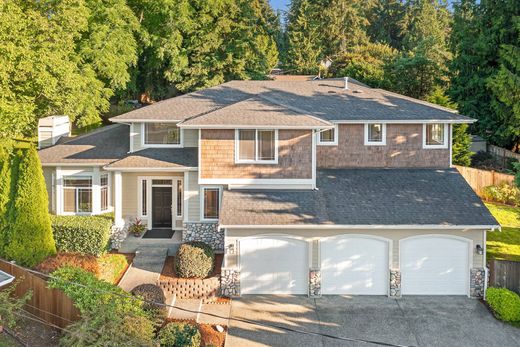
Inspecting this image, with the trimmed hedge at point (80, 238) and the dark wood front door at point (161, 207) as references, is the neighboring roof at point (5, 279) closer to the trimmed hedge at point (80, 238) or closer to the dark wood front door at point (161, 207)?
the trimmed hedge at point (80, 238)

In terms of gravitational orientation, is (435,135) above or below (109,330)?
above

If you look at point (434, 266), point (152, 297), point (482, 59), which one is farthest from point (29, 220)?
point (482, 59)

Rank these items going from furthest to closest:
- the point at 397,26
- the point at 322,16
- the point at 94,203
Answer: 1. the point at 397,26
2. the point at 322,16
3. the point at 94,203

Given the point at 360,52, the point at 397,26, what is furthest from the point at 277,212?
the point at 397,26

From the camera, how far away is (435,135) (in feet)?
66.4

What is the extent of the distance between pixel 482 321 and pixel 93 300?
1117 cm

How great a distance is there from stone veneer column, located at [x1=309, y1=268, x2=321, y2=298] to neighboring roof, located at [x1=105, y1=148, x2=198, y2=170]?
633cm

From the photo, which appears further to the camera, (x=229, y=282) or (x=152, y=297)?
(x=229, y=282)

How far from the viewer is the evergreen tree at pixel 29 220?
15516 mm

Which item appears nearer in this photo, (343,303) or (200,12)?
(343,303)

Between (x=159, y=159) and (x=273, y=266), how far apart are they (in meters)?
6.58

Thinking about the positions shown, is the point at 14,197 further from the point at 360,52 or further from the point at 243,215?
the point at 360,52

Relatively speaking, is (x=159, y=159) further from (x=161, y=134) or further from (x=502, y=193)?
(x=502, y=193)

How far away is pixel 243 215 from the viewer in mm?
15664
